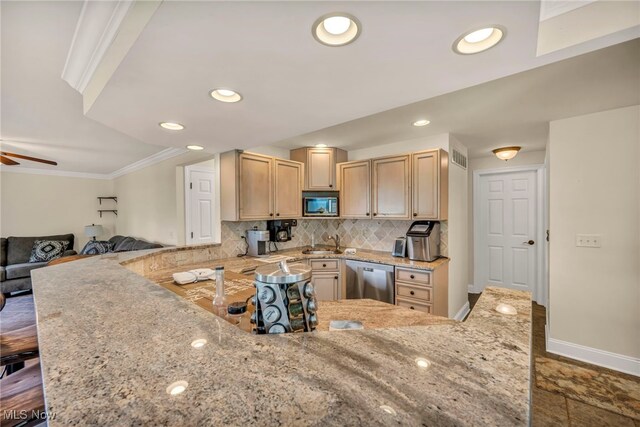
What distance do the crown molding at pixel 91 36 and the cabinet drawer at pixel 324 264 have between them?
2.53 m

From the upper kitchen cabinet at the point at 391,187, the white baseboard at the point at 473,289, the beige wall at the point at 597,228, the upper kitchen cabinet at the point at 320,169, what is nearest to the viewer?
the beige wall at the point at 597,228

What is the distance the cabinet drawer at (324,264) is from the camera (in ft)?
10.3

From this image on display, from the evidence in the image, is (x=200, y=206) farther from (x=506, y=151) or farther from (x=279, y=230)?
(x=506, y=151)

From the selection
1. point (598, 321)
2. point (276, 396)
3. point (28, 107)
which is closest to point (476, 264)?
point (598, 321)

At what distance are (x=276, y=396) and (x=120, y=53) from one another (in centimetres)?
146

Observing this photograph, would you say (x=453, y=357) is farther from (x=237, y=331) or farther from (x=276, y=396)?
(x=237, y=331)

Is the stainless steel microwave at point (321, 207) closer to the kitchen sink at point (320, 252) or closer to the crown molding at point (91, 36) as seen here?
the kitchen sink at point (320, 252)

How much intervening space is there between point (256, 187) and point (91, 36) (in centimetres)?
184

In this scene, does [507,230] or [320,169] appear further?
[507,230]

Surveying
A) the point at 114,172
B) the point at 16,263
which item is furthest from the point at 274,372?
the point at 114,172

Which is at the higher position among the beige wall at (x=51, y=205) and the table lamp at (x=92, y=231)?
the beige wall at (x=51, y=205)

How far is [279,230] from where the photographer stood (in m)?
3.28

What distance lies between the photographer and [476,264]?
14.2 feet

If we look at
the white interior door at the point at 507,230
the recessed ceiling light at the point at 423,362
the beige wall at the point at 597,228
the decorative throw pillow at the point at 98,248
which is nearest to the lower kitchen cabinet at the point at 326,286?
the beige wall at the point at 597,228
